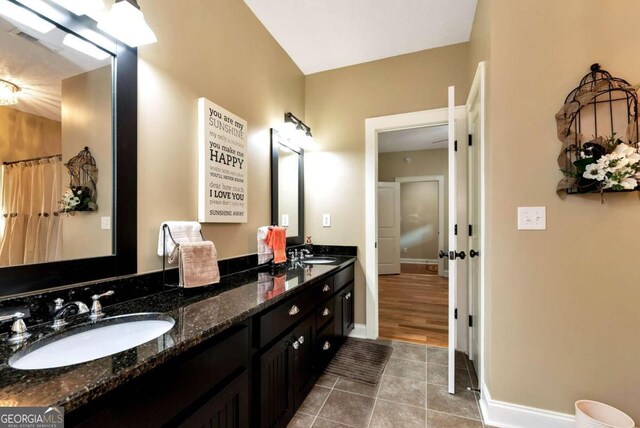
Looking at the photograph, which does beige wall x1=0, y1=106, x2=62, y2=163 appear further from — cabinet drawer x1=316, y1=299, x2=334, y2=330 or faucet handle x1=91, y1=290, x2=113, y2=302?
cabinet drawer x1=316, y1=299, x2=334, y2=330

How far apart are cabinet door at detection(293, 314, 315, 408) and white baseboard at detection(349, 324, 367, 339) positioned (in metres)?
1.03

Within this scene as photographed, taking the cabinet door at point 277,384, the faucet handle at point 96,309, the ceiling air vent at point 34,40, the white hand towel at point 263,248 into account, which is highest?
the ceiling air vent at point 34,40

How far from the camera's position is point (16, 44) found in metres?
0.97

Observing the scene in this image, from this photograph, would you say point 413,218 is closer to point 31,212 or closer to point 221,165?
point 221,165

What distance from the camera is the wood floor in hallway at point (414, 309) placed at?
9.45 ft

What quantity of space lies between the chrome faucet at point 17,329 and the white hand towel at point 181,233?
560mm

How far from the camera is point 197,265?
4.60ft

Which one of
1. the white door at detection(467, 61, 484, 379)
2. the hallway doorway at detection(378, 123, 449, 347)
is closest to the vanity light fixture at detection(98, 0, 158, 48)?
the white door at detection(467, 61, 484, 379)

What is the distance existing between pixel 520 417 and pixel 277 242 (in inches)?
→ 72.2

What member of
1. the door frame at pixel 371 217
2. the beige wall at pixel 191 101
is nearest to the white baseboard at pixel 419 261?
the door frame at pixel 371 217

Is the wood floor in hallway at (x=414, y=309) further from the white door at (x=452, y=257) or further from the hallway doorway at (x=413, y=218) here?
the white door at (x=452, y=257)

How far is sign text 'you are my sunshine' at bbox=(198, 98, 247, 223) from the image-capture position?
1667 mm

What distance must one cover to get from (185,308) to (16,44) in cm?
112

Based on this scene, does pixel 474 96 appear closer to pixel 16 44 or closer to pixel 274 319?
pixel 274 319
